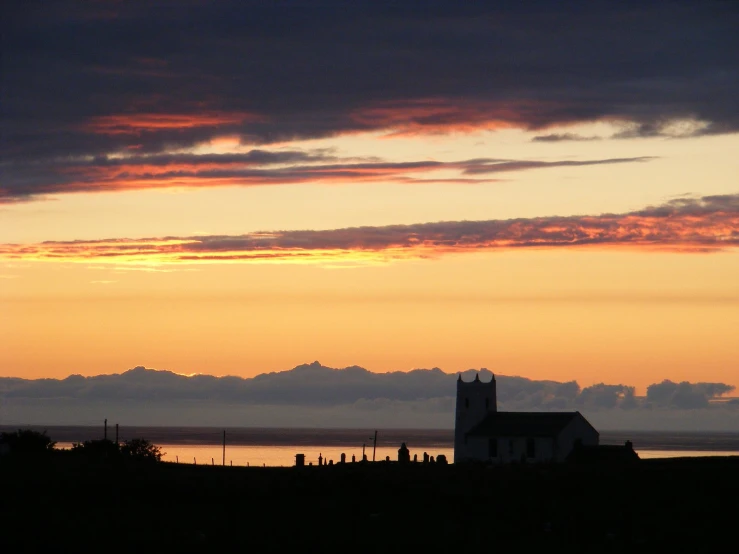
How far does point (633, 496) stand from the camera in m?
53.0

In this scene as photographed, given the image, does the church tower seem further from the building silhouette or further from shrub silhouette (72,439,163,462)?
shrub silhouette (72,439,163,462)

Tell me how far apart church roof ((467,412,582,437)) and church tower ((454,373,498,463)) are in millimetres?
1583

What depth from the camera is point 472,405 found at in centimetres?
10025

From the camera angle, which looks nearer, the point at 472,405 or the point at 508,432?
the point at 508,432

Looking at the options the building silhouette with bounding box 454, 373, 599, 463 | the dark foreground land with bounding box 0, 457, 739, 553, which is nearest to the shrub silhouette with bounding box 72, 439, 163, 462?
the dark foreground land with bounding box 0, 457, 739, 553

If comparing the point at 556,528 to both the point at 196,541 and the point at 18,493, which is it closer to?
the point at 196,541

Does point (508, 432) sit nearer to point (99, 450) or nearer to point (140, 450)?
point (140, 450)

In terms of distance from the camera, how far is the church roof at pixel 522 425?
92.7 meters

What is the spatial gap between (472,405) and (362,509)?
51.4 metres

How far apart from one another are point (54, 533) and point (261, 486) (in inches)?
617

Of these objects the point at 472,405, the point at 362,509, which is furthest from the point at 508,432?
the point at 362,509

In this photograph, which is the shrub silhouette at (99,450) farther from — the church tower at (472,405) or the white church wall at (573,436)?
the white church wall at (573,436)

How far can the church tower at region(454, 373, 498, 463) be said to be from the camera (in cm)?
9994

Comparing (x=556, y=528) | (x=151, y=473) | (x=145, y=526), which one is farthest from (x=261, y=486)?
(x=556, y=528)
